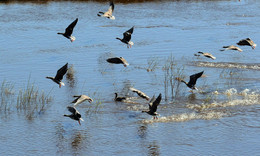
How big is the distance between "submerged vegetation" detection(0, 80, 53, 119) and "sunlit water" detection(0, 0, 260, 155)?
14 cm

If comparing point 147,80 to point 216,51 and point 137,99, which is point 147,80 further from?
point 216,51

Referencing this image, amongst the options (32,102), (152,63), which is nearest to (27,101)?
(32,102)

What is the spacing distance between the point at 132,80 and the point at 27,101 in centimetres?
369

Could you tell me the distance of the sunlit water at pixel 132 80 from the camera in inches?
394

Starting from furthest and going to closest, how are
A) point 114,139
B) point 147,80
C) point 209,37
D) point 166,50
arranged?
point 209,37
point 166,50
point 147,80
point 114,139

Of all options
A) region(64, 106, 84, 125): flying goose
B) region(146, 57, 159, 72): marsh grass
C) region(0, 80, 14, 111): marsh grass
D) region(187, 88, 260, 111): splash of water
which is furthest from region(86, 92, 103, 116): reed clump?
region(146, 57, 159, 72): marsh grass

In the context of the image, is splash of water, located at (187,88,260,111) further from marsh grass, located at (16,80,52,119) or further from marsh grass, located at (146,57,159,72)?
marsh grass, located at (16,80,52,119)

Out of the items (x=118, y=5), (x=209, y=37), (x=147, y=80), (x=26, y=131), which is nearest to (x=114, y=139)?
(x=26, y=131)

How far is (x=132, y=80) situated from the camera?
15.0 m

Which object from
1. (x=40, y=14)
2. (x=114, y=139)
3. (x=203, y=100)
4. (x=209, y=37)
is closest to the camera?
(x=114, y=139)

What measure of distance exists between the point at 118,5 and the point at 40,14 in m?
4.97

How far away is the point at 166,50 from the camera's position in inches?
749

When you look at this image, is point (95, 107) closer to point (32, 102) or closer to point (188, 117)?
point (32, 102)

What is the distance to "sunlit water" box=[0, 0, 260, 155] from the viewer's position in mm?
10008
